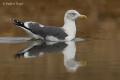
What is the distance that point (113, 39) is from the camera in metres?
16.7

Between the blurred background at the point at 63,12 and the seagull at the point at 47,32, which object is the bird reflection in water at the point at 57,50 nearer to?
the seagull at the point at 47,32

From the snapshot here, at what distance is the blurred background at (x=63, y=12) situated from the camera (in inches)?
722

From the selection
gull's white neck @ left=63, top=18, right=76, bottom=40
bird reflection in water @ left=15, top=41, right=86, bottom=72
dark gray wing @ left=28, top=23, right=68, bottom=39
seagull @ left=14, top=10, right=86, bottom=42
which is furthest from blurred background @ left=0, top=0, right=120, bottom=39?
bird reflection in water @ left=15, top=41, right=86, bottom=72

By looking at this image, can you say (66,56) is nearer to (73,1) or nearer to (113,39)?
(113,39)

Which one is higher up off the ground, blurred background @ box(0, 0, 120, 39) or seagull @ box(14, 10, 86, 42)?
seagull @ box(14, 10, 86, 42)

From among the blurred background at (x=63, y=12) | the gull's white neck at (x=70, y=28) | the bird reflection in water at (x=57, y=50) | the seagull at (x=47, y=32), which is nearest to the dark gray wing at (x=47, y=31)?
the seagull at (x=47, y=32)

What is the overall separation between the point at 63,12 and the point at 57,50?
7539 millimetres

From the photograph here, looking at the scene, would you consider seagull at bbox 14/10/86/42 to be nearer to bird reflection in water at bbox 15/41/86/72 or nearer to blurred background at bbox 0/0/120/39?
bird reflection in water at bbox 15/41/86/72

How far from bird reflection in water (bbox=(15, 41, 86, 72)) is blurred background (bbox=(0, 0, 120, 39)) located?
1356mm

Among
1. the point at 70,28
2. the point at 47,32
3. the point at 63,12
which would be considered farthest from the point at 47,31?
the point at 63,12

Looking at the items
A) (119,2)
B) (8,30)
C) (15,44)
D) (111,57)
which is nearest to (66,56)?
(111,57)

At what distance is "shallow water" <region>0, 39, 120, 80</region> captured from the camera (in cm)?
1235

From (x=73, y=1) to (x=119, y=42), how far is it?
8.27m

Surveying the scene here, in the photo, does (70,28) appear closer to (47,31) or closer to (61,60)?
(47,31)
